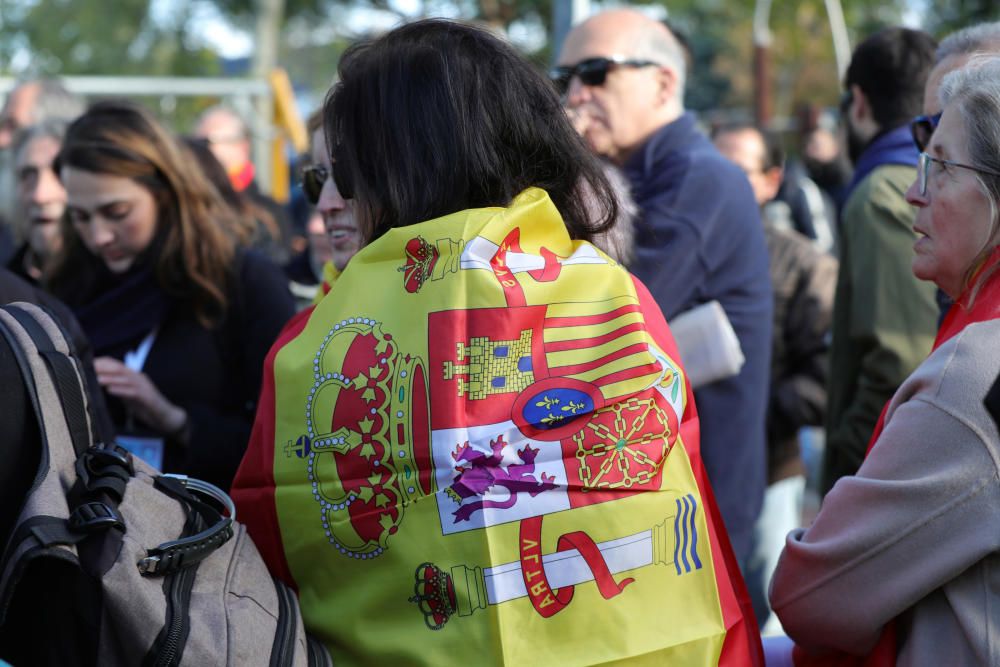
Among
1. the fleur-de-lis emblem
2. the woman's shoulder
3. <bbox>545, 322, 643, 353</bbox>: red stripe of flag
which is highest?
<bbox>545, 322, 643, 353</bbox>: red stripe of flag

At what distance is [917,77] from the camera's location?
3.58 meters

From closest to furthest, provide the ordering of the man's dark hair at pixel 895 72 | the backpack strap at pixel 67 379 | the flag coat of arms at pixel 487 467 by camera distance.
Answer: the flag coat of arms at pixel 487 467 → the backpack strap at pixel 67 379 → the man's dark hair at pixel 895 72

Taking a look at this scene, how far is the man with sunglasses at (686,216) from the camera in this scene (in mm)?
3023

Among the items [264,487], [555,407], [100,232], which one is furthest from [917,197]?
[100,232]

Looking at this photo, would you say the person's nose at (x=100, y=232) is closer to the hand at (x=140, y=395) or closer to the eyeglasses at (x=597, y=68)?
the hand at (x=140, y=395)

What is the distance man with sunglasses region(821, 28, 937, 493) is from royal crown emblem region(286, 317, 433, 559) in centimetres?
193

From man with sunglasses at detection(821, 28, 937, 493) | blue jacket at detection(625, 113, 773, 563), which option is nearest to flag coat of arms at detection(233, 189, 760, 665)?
→ blue jacket at detection(625, 113, 773, 563)

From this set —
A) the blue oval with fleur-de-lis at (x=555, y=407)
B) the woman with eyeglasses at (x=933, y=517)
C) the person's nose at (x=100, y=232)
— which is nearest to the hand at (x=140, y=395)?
the person's nose at (x=100, y=232)

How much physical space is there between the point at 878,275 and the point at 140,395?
2.11 metres

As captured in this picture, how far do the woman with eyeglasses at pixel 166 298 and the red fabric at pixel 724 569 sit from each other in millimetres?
1565

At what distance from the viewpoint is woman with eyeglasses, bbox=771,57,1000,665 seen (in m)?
1.64

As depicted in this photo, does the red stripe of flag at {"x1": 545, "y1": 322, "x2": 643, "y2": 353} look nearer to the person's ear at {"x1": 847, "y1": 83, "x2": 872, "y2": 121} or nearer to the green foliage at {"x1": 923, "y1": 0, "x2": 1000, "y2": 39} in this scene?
the person's ear at {"x1": 847, "y1": 83, "x2": 872, "y2": 121}

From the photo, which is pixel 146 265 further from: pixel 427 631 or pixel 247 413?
pixel 427 631

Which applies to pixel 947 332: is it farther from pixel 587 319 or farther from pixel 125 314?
pixel 125 314
